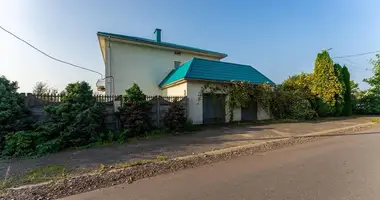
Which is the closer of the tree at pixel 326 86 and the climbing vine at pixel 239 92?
the climbing vine at pixel 239 92

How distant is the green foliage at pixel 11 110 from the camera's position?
6350 mm

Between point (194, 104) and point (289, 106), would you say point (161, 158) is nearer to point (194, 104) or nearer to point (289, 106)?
point (194, 104)

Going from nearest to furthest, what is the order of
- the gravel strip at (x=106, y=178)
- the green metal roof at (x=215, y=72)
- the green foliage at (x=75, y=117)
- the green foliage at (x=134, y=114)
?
1. the gravel strip at (x=106, y=178)
2. the green foliage at (x=75, y=117)
3. the green foliage at (x=134, y=114)
4. the green metal roof at (x=215, y=72)

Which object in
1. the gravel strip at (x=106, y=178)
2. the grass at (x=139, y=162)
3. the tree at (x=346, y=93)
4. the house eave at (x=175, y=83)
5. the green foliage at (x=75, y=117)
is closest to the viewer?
the gravel strip at (x=106, y=178)

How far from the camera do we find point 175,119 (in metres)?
9.50

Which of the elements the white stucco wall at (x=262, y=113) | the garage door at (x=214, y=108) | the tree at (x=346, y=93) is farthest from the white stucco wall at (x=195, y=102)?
the tree at (x=346, y=93)

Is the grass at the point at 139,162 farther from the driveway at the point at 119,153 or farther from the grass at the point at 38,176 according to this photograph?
the grass at the point at 38,176

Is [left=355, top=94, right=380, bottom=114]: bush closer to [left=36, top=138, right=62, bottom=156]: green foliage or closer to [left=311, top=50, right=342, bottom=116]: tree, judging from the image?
[left=311, top=50, right=342, bottom=116]: tree

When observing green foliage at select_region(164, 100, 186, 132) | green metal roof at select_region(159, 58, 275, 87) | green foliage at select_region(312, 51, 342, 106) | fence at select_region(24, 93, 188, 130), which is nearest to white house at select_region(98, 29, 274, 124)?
green metal roof at select_region(159, 58, 275, 87)

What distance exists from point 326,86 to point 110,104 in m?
16.5

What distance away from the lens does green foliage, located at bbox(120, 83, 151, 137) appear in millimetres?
8406

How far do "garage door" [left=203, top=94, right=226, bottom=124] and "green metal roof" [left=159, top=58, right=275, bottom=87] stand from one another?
1232 mm

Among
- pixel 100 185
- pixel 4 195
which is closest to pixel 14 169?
pixel 4 195

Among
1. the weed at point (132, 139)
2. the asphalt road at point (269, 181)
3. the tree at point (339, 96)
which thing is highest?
the tree at point (339, 96)
